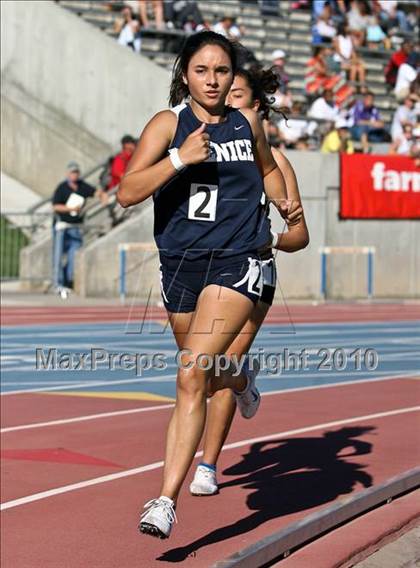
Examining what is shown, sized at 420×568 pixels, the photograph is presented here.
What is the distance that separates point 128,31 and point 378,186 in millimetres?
6368

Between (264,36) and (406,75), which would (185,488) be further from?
(264,36)

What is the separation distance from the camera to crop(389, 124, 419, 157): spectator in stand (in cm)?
2861

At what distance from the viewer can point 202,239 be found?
6.20 meters

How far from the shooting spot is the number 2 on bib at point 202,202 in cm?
616

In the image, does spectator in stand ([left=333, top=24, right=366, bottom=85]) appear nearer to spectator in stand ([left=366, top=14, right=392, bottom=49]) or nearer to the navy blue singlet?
spectator in stand ([left=366, top=14, right=392, bottom=49])

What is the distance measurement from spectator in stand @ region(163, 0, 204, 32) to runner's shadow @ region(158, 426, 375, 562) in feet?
73.7

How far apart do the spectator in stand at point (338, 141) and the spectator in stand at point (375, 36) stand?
22.6 ft

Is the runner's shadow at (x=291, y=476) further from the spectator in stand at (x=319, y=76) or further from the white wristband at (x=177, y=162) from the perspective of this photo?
the spectator in stand at (x=319, y=76)

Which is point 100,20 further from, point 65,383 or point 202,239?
point 202,239

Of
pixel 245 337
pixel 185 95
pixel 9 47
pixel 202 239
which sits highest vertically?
pixel 9 47

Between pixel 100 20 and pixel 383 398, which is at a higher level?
pixel 100 20

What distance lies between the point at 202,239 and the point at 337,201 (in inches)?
877

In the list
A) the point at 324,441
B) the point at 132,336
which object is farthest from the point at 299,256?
the point at 324,441

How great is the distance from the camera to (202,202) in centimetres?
616
